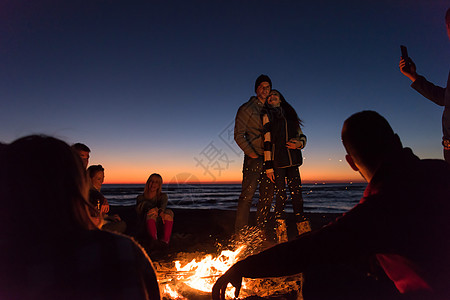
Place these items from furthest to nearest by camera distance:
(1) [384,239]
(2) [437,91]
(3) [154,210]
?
(3) [154,210], (2) [437,91], (1) [384,239]

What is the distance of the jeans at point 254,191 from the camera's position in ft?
17.3

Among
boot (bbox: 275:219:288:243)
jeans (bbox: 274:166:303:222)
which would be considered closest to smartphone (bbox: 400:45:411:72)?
jeans (bbox: 274:166:303:222)

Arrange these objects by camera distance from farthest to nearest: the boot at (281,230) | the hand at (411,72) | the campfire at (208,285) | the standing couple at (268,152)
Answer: the standing couple at (268,152) → the boot at (281,230) → the hand at (411,72) → the campfire at (208,285)

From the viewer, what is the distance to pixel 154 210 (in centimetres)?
584

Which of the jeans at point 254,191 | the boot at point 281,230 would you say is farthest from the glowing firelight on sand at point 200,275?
the jeans at point 254,191

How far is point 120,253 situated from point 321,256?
1026mm

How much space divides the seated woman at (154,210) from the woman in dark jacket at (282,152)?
2397 mm

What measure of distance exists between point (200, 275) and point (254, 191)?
2169 mm

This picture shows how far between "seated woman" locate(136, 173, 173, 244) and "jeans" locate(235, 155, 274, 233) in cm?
158

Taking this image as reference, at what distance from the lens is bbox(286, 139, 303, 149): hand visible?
17.1 ft

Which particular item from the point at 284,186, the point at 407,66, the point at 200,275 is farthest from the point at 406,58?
the point at 200,275

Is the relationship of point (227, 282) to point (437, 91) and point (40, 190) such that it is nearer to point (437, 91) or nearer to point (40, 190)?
point (40, 190)

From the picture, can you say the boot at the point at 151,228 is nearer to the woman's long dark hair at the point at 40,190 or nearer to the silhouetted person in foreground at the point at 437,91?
the woman's long dark hair at the point at 40,190

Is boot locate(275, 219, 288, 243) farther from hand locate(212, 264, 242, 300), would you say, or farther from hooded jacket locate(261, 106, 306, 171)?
hand locate(212, 264, 242, 300)
